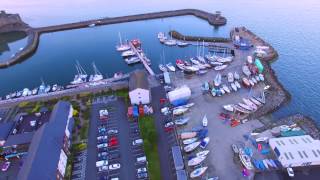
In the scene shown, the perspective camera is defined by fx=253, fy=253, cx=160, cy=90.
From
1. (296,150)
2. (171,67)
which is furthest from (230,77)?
(296,150)

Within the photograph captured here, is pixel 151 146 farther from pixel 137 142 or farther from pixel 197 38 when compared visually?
pixel 197 38


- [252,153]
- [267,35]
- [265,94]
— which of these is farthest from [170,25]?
[252,153]

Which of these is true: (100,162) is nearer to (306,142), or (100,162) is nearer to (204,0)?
(306,142)

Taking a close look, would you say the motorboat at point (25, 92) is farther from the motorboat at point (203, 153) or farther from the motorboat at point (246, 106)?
the motorboat at point (246, 106)

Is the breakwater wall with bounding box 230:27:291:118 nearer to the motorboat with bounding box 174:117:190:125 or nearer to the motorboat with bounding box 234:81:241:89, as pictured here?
the motorboat with bounding box 234:81:241:89

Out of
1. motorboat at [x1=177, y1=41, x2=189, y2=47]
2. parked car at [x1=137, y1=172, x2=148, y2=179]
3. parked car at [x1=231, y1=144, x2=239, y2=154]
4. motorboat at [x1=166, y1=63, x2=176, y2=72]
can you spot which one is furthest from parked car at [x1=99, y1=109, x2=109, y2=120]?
motorboat at [x1=177, y1=41, x2=189, y2=47]

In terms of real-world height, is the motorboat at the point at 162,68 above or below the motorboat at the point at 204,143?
above

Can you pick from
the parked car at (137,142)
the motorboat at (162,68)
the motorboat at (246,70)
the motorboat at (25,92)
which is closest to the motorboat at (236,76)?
the motorboat at (246,70)
